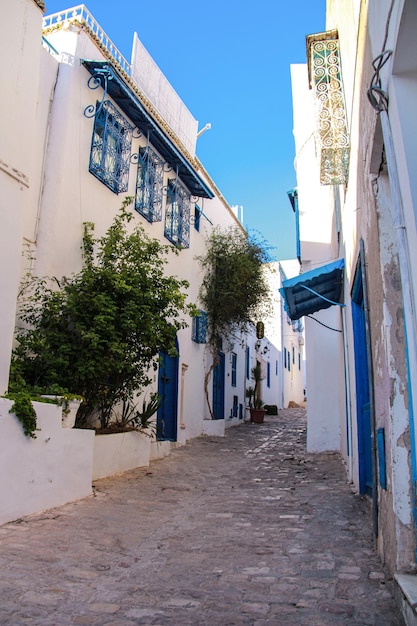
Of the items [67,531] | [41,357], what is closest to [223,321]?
[41,357]

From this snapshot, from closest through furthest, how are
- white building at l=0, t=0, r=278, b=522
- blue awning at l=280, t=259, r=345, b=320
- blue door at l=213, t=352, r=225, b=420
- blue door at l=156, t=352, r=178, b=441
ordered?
white building at l=0, t=0, r=278, b=522 < blue awning at l=280, t=259, r=345, b=320 < blue door at l=156, t=352, r=178, b=441 < blue door at l=213, t=352, r=225, b=420

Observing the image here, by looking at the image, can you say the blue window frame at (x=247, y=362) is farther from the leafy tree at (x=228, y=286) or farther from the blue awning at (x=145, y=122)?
the blue awning at (x=145, y=122)

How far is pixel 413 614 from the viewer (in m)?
2.54

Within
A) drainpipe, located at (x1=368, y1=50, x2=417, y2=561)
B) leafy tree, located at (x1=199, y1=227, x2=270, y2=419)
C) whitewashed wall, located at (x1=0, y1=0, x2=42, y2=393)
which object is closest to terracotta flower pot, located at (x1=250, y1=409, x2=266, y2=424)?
leafy tree, located at (x1=199, y1=227, x2=270, y2=419)

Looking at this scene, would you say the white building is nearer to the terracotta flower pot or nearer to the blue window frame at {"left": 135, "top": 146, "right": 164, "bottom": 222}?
the blue window frame at {"left": 135, "top": 146, "right": 164, "bottom": 222}

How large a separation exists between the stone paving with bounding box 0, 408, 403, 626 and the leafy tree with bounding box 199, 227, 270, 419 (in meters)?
7.65

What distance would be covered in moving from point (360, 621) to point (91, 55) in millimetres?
9342

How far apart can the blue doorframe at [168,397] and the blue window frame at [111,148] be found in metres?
3.84

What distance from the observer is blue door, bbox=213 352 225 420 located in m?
15.8

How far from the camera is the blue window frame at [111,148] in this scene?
9.09m

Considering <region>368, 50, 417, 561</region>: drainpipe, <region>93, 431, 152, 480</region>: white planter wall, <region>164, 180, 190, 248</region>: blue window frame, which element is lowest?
<region>93, 431, 152, 480</region>: white planter wall

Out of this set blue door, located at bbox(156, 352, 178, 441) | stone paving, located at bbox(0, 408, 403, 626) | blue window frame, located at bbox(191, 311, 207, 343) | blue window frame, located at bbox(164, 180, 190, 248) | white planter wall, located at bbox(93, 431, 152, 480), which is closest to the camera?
stone paving, located at bbox(0, 408, 403, 626)

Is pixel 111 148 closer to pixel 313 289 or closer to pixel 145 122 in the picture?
pixel 145 122

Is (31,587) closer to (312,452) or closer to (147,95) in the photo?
(312,452)
